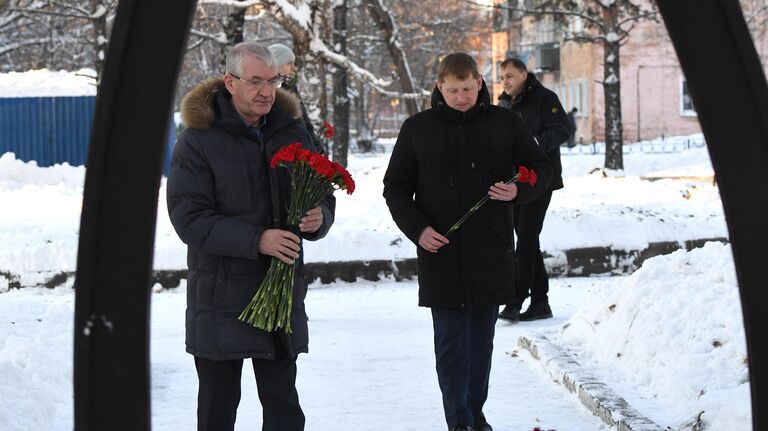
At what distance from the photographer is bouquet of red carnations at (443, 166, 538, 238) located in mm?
6438

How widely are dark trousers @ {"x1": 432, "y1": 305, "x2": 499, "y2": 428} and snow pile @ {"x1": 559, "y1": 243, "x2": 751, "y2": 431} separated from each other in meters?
0.87

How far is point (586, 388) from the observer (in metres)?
7.49

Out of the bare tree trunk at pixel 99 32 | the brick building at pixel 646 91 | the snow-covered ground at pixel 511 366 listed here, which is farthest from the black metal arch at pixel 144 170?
the brick building at pixel 646 91

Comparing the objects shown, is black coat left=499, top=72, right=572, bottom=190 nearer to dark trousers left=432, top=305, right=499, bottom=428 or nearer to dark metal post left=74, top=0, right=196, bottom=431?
dark trousers left=432, top=305, right=499, bottom=428

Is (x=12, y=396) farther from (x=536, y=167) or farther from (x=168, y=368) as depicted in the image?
(x=536, y=167)

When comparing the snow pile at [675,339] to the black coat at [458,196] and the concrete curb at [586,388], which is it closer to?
the concrete curb at [586,388]

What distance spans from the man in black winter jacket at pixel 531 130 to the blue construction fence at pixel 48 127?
2366 centimetres

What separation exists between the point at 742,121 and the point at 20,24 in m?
40.1

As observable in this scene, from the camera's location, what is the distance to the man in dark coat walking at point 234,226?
17.1 ft

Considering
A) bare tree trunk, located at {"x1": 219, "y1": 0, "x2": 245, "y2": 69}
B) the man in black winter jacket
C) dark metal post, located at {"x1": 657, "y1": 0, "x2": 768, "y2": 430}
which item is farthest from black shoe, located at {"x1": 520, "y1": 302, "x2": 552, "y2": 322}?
bare tree trunk, located at {"x1": 219, "y1": 0, "x2": 245, "y2": 69}

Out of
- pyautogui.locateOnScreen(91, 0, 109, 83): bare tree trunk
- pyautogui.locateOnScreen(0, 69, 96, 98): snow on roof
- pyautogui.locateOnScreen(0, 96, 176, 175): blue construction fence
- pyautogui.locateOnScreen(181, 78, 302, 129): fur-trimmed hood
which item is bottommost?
pyautogui.locateOnScreen(181, 78, 302, 129): fur-trimmed hood

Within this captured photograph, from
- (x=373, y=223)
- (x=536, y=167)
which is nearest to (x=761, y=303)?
(x=536, y=167)

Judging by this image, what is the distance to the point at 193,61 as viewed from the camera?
56.5 metres

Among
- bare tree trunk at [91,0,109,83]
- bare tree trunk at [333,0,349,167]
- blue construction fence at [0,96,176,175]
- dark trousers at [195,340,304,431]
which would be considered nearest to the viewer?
dark trousers at [195,340,304,431]
